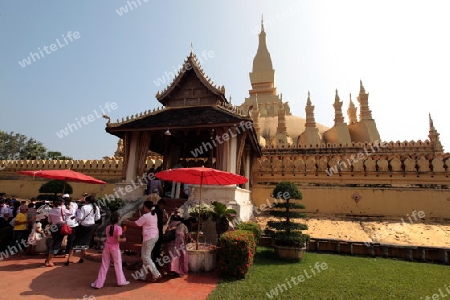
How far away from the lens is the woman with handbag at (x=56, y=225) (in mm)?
6555

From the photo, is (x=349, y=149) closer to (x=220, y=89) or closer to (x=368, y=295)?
(x=220, y=89)

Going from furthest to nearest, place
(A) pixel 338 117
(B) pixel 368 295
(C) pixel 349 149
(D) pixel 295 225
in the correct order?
(A) pixel 338 117 → (C) pixel 349 149 → (D) pixel 295 225 → (B) pixel 368 295

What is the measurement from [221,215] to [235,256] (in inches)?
57.8

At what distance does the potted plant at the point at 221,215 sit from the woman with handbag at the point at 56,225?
12.8 feet

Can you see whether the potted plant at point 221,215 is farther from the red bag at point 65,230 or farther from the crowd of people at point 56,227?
the red bag at point 65,230

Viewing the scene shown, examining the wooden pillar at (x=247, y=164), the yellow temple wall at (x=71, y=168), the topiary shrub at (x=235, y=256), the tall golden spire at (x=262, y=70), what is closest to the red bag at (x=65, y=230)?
the topiary shrub at (x=235, y=256)

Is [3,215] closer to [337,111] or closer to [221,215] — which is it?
[221,215]

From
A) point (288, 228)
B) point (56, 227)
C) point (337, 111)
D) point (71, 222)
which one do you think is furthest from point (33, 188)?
point (337, 111)

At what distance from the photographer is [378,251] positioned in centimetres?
833

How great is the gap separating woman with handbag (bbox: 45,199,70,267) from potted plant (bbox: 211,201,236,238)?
3.92m

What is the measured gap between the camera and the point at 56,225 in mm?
6738

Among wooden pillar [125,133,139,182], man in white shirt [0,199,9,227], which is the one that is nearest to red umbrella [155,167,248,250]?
wooden pillar [125,133,139,182]

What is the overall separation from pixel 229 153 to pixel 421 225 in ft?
28.9

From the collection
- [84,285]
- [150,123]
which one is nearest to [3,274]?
[84,285]
